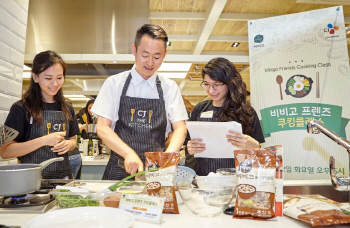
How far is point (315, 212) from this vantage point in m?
0.92

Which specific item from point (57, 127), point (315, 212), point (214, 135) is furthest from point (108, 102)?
point (315, 212)

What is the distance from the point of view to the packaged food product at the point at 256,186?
0.93 metres

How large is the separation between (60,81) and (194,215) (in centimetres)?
164

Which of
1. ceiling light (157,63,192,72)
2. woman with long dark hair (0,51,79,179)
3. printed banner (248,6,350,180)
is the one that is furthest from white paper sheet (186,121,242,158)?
ceiling light (157,63,192,72)

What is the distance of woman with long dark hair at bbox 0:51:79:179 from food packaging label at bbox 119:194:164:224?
1.18 m

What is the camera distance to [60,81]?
2158 mm

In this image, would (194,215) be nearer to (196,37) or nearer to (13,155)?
(13,155)

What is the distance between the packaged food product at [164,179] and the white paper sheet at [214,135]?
0.59 metres

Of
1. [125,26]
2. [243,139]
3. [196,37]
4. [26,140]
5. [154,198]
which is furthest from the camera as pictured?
[196,37]

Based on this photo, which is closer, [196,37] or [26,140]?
[26,140]

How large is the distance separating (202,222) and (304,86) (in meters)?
2.02

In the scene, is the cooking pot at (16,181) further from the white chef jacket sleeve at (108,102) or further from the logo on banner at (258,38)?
the logo on banner at (258,38)

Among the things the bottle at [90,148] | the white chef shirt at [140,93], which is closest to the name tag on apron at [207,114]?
the white chef shirt at [140,93]

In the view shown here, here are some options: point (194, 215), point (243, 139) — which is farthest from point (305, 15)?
point (194, 215)
